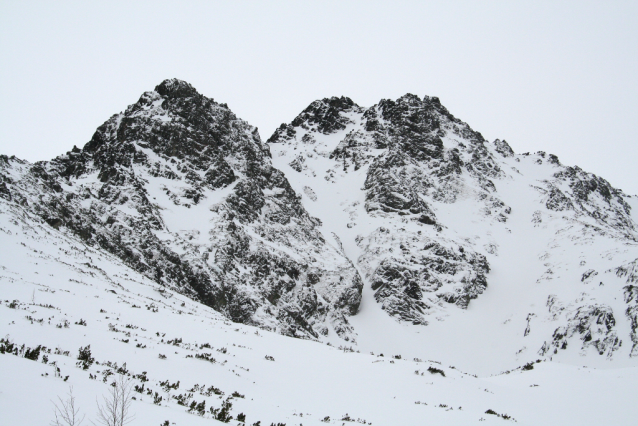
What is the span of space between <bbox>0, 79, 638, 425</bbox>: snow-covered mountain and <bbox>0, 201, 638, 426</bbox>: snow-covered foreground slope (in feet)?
0.41

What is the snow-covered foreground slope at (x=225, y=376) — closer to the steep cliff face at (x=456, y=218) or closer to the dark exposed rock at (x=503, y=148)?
the steep cliff face at (x=456, y=218)

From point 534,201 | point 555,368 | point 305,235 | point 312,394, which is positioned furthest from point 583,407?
point 534,201

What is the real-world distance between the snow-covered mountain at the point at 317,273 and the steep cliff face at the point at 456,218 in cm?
48

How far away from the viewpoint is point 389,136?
396 feet

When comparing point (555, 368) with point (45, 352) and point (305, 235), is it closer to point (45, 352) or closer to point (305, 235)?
point (45, 352)

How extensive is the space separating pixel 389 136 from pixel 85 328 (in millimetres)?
114647

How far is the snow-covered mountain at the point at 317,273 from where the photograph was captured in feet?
45.1

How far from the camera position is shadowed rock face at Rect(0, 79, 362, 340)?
45875 mm

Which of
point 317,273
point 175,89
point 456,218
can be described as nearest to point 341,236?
point 317,273

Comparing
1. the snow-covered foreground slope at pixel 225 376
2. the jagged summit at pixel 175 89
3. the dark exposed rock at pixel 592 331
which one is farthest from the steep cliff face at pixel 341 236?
the snow-covered foreground slope at pixel 225 376

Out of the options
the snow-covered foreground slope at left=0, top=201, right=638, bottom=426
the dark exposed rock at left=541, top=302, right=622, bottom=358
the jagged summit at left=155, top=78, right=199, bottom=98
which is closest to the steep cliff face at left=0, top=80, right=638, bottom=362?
the dark exposed rock at left=541, top=302, right=622, bottom=358

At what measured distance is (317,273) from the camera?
6581cm

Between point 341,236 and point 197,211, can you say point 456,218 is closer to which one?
point 341,236

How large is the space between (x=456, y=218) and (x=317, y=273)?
45485 mm
